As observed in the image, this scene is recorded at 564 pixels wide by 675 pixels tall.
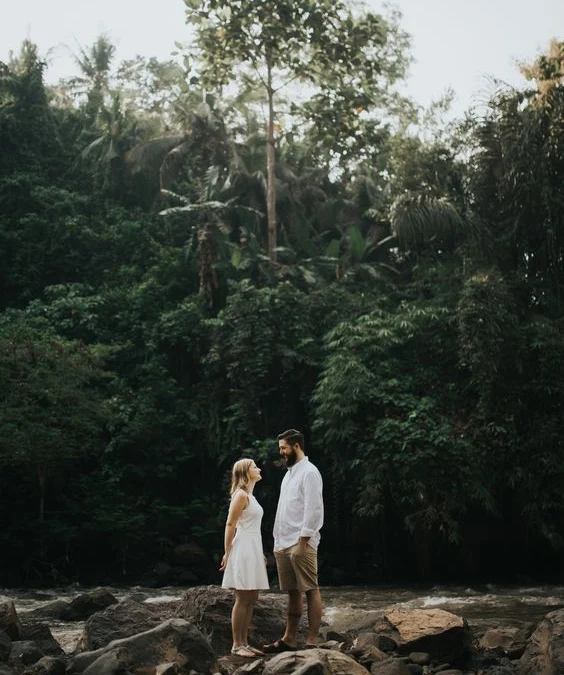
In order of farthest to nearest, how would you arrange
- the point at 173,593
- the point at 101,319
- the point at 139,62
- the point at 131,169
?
the point at 139,62, the point at 131,169, the point at 101,319, the point at 173,593

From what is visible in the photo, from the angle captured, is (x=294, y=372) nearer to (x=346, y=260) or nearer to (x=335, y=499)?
(x=335, y=499)

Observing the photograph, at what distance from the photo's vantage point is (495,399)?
60.3 feet

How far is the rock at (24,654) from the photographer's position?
26.2 feet

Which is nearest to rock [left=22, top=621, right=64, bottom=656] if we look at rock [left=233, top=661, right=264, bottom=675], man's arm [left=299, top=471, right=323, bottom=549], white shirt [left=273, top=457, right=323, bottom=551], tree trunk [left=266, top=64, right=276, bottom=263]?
rock [left=233, top=661, right=264, bottom=675]

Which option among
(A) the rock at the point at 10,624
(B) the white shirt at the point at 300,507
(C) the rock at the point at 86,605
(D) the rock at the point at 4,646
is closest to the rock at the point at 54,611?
(C) the rock at the point at 86,605

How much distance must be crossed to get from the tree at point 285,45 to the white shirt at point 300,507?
1617 centimetres

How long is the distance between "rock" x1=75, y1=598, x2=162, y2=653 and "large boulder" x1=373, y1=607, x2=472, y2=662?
7.01ft

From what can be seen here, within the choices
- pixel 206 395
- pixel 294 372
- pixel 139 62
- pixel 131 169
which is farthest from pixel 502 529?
pixel 139 62

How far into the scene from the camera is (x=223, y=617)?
341 inches

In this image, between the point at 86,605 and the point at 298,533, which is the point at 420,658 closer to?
the point at 298,533

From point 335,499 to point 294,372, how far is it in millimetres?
3148

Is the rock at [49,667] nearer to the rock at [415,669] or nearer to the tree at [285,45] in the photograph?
the rock at [415,669]

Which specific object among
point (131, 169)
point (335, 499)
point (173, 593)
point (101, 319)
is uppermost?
point (131, 169)

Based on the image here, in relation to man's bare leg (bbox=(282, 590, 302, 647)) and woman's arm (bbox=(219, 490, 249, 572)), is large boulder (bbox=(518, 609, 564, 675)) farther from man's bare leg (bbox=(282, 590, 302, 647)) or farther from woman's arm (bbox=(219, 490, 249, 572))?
woman's arm (bbox=(219, 490, 249, 572))
